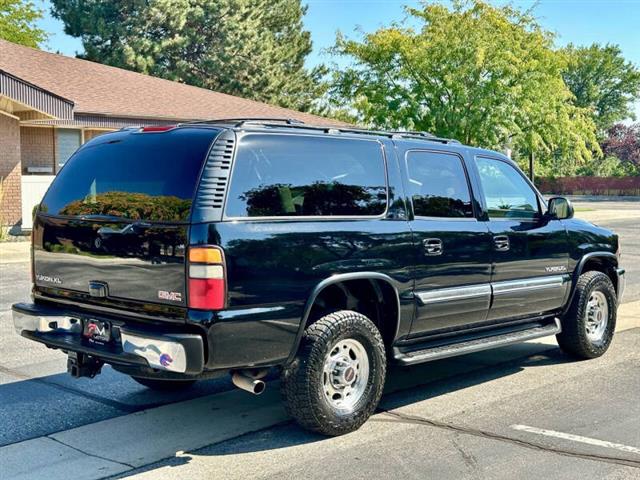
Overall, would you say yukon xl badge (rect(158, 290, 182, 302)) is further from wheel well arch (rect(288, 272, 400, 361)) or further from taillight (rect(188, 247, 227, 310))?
wheel well arch (rect(288, 272, 400, 361))

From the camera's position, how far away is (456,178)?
6480mm

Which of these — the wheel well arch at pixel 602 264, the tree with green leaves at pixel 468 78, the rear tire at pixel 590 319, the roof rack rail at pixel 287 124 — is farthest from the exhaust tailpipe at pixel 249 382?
the tree with green leaves at pixel 468 78

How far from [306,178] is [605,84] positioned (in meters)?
82.8

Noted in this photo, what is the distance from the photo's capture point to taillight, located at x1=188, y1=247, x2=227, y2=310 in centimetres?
457

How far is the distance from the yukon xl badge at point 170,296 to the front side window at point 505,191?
3005mm

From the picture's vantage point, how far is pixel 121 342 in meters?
4.85

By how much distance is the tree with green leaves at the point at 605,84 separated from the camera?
7912 centimetres

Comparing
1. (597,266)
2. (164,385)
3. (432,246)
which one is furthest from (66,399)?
(597,266)

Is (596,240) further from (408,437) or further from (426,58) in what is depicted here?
(426,58)

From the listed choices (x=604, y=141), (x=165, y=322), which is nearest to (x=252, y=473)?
(x=165, y=322)

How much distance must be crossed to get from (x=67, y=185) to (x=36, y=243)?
0.47 meters

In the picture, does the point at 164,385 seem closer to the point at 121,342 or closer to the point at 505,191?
the point at 121,342

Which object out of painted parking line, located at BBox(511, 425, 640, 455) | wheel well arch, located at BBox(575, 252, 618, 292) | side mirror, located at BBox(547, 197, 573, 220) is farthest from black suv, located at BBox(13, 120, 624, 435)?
wheel well arch, located at BBox(575, 252, 618, 292)

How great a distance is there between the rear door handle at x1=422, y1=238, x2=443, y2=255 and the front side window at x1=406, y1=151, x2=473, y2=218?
22cm
